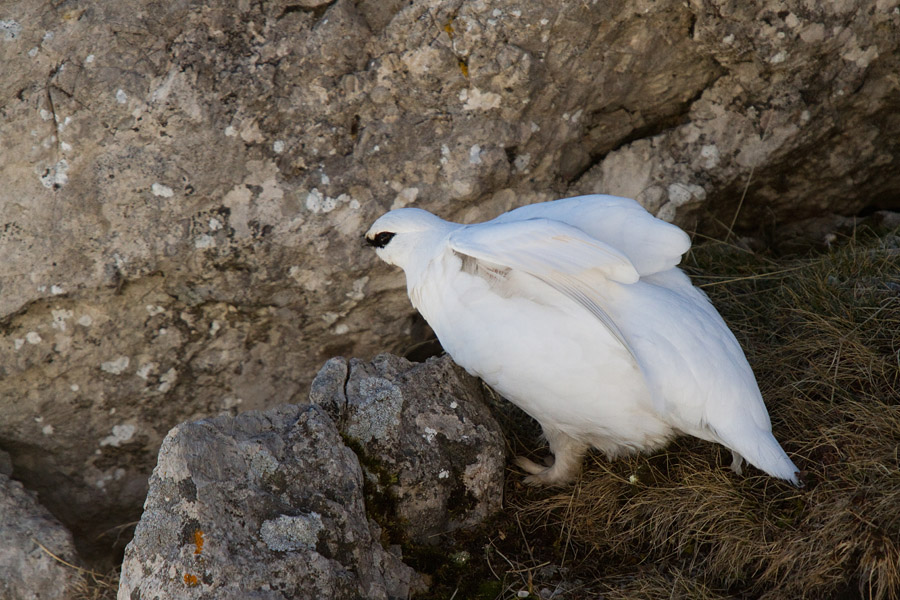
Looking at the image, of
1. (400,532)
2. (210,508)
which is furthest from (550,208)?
(210,508)

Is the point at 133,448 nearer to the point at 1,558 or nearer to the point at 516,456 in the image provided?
the point at 1,558

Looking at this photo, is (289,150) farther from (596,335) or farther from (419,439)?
(596,335)

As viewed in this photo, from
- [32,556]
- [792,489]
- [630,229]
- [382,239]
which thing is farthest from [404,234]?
[32,556]

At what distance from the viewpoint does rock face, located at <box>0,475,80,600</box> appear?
136 inches

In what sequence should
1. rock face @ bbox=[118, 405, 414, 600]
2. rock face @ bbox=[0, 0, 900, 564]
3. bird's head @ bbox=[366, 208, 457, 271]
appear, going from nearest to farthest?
rock face @ bbox=[118, 405, 414, 600]
bird's head @ bbox=[366, 208, 457, 271]
rock face @ bbox=[0, 0, 900, 564]

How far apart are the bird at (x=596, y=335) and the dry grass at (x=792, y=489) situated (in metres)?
0.17

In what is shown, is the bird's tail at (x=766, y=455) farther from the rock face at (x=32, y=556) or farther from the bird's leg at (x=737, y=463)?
the rock face at (x=32, y=556)

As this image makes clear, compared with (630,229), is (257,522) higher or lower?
lower

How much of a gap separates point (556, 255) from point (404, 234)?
82cm

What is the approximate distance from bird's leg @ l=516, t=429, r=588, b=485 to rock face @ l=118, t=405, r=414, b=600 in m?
0.83

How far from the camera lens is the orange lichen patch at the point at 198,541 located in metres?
2.49

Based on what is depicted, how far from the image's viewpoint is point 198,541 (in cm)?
251

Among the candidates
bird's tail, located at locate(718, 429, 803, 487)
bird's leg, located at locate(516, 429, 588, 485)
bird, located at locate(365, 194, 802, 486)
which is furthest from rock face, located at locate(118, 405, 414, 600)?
bird's tail, located at locate(718, 429, 803, 487)

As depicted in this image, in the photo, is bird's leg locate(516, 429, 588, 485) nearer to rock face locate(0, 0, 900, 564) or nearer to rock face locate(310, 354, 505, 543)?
rock face locate(310, 354, 505, 543)
